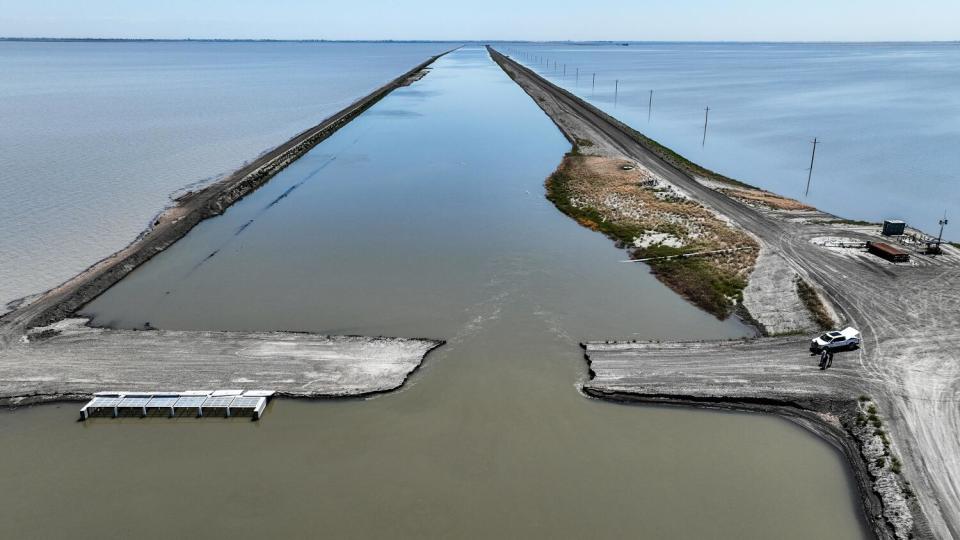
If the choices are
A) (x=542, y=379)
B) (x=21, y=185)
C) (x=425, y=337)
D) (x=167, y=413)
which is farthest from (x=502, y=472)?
(x=21, y=185)

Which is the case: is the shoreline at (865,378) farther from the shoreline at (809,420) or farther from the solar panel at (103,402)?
the solar panel at (103,402)

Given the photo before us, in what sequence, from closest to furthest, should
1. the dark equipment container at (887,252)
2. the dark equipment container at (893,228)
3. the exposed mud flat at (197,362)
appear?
the exposed mud flat at (197,362) < the dark equipment container at (887,252) < the dark equipment container at (893,228)

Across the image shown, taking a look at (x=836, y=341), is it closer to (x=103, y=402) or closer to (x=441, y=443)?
(x=441, y=443)

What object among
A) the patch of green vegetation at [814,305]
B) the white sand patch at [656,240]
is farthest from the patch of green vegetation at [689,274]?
the patch of green vegetation at [814,305]

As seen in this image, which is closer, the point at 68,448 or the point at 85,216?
the point at 68,448

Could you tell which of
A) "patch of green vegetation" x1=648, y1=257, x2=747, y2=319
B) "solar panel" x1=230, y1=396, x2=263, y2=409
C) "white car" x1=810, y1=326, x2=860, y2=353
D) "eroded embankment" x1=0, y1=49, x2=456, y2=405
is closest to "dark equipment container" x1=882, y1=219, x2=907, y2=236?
"patch of green vegetation" x1=648, y1=257, x2=747, y2=319

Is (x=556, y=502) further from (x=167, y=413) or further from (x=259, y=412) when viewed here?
(x=167, y=413)

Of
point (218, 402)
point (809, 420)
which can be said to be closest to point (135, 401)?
point (218, 402)
